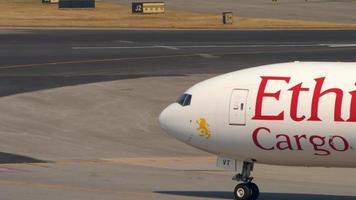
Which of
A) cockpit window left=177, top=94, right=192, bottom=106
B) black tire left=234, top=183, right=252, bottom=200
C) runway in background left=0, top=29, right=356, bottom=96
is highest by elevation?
cockpit window left=177, top=94, right=192, bottom=106

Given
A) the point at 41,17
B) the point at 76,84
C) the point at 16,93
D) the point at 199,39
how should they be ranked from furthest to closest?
the point at 41,17, the point at 199,39, the point at 76,84, the point at 16,93

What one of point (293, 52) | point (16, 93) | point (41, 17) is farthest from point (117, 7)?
point (16, 93)

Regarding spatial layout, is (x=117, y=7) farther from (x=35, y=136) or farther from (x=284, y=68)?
(x=284, y=68)

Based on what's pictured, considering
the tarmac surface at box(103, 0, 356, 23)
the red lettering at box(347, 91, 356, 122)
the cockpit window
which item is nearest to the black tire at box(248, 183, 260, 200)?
the cockpit window

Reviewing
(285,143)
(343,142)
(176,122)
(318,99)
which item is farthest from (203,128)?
(343,142)

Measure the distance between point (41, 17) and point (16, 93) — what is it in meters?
55.9

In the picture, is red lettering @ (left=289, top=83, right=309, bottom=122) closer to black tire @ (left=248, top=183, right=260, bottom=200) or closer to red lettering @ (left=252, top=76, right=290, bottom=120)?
red lettering @ (left=252, top=76, right=290, bottom=120)

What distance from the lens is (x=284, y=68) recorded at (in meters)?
28.3

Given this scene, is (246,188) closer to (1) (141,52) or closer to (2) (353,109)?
(2) (353,109)

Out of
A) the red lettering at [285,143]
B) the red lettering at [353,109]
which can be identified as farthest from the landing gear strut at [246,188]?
the red lettering at [353,109]

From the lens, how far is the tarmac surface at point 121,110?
106 ft

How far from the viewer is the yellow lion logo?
28469 mm

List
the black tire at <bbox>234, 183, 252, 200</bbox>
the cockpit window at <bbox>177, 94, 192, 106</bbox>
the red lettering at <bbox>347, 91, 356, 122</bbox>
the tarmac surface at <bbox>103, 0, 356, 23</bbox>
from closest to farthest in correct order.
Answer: the red lettering at <bbox>347, 91, 356, 122</bbox>
the black tire at <bbox>234, 183, 252, 200</bbox>
the cockpit window at <bbox>177, 94, 192, 106</bbox>
the tarmac surface at <bbox>103, 0, 356, 23</bbox>

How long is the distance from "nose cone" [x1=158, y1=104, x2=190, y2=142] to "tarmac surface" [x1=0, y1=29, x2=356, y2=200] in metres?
2.10
